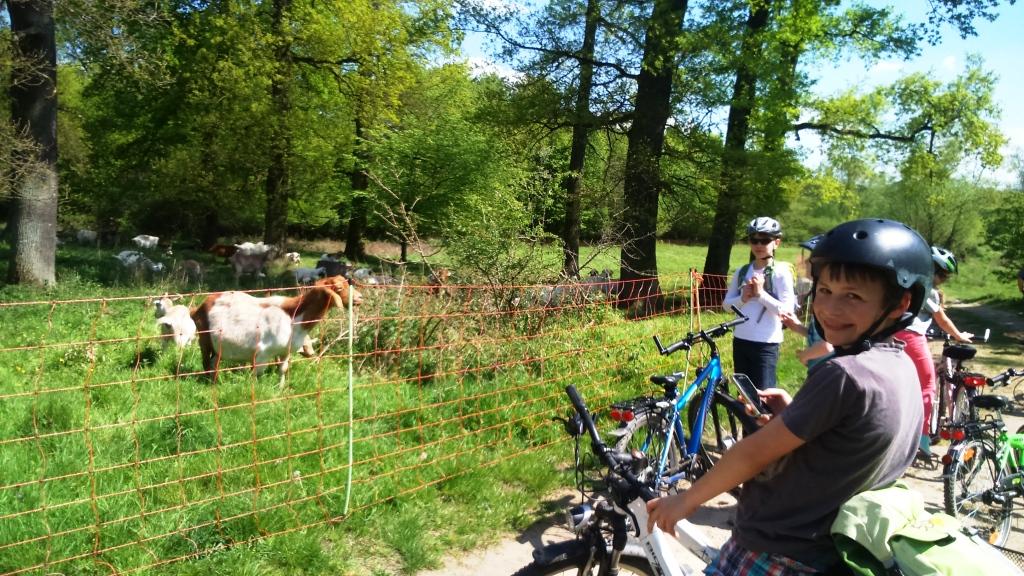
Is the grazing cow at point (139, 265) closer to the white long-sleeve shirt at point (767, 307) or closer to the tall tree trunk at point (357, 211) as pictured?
the tall tree trunk at point (357, 211)

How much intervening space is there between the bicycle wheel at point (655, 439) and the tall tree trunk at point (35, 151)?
12098mm

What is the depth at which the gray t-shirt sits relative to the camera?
160 cm

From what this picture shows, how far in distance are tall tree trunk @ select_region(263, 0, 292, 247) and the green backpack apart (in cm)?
1991

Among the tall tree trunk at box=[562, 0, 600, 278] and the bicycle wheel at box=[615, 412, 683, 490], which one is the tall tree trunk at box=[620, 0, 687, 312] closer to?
the tall tree trunk at box=[562, 0, 600, 278]

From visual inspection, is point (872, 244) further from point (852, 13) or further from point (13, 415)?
point (852, 13)

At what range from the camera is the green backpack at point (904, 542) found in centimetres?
141

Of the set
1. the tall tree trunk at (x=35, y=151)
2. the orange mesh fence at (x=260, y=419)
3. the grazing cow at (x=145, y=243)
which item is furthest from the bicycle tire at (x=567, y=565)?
the grazing cow at (x=145, y=243)

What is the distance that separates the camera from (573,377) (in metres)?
6.40

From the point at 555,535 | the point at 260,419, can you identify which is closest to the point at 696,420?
the point at 555,535

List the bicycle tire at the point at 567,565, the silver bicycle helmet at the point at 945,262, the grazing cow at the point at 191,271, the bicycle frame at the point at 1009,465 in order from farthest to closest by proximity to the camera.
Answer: the grazing cow at the point at 191,271
the silver bicycle helmet at the point at 945,262
the bicycle frame at the point at 1009,465
the bicycle tire at the point at 567,565

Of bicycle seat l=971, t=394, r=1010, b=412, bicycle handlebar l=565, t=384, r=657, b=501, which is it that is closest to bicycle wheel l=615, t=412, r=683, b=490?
bicycle handlebar l=565, t=384, r=657, b=501

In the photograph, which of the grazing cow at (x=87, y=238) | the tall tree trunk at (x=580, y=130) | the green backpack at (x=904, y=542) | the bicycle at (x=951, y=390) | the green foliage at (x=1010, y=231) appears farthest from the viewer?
the grazing cow at (x=87, y=238)

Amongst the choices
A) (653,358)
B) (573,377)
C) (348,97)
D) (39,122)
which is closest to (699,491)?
(573,377)

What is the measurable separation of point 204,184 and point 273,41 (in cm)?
604
